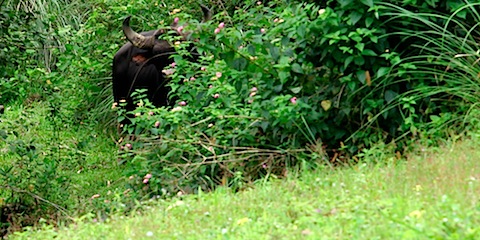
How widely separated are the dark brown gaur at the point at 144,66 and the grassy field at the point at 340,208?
5885mm

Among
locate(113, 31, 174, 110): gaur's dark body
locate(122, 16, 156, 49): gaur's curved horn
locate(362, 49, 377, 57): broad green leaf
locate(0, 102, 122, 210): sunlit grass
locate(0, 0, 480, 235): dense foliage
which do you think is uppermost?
locate(362, 49, 377, 57): broad green leaf

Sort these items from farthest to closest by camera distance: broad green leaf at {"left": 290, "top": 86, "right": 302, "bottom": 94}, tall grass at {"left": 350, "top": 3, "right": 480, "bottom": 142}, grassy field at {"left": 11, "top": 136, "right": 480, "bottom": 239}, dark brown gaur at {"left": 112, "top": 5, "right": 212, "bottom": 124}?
dark brown gaur at {"left": 112, "top": 5, "right": 212, "bottom": 124}, broad green leaf at {"left": 290, "top": 86, "right": 302, "bottom": 94}, tall grass at {"left": 350, "top": 3, "right": 480, "bottom": 142}, grassy field at {"left": 11, "top": 136, "right": 480, "bottom": 239}

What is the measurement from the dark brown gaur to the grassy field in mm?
5885

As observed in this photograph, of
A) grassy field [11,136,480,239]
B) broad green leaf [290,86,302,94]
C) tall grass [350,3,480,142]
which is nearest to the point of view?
grassy field [11,136,480,239]

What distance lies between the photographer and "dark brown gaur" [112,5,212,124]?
1250 cm

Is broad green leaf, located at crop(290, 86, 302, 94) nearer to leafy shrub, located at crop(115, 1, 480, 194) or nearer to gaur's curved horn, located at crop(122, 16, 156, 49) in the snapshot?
leafy shrub, located at crop(115, 1, 480, 194)

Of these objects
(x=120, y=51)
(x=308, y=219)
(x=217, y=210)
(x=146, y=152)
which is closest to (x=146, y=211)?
(x=217, y=210)

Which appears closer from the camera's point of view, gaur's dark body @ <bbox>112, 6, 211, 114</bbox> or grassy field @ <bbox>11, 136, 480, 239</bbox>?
grassy field @ <bbox>11, 136, 480, 239</bbox>

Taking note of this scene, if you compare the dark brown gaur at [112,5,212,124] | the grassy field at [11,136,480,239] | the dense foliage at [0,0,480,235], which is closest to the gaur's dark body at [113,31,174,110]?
the dark brown gaur at [112,5,212,124]

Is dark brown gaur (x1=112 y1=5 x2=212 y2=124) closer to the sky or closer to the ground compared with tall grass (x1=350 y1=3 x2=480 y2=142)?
closer to the ground

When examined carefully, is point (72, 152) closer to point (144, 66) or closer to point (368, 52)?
point (144, 66)

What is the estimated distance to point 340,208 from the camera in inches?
215

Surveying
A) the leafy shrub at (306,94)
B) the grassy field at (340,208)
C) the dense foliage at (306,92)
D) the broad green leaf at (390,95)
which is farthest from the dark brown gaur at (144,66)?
the grassy field at (340,208)

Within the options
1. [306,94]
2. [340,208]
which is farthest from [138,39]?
[340,208]
